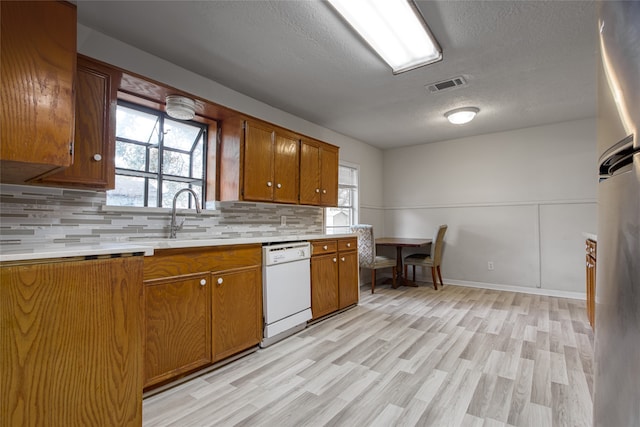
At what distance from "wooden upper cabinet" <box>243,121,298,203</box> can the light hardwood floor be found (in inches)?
54.0

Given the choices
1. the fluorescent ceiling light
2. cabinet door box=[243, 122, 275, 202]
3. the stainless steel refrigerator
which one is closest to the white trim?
cabinet door box=[243, 122, 275, 202]

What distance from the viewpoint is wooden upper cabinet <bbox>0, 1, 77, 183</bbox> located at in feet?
4.11

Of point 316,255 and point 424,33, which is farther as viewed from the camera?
point 316,255

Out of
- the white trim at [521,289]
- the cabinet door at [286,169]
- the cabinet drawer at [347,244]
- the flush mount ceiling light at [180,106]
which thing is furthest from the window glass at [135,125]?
the white trim at [521,289]

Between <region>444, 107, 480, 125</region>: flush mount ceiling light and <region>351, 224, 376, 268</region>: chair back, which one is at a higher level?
<region>444, 107, 480, 125</region>: flush mount ceiling light

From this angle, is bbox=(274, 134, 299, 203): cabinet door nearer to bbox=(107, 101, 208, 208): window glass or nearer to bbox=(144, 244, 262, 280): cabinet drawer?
bbox=(107, 101, 208, 208): window glass

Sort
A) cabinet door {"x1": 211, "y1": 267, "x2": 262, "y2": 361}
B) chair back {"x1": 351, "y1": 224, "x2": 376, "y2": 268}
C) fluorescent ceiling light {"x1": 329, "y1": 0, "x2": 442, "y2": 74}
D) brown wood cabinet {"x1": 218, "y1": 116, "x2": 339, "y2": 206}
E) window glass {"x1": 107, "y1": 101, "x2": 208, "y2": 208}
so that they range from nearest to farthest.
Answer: fluorescent ceiling light {"x1": 329, "y1": 0, "x2": 442, "y2": 74} < cabinet door {"x1": 211, "y1": 267, "x2": 262, "y2": 361} < window glass {"x1": 107, "y1": 101, "x2": 208, "y2": 208} < brown wood cabinet {"x1": 218, "y1": 116, "x2": 339, "y2": 206} < chair back {"x1": 351, "y1": 224, "x2": 376, "y2": 268}

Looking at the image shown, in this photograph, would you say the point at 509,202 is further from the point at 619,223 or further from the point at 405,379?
the point at 619,223

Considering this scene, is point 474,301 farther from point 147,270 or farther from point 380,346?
point 147,270

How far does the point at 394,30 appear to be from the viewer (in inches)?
80.7

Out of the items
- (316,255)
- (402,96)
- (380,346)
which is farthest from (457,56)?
(380,346)

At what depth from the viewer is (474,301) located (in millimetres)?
3789

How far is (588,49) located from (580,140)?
2171 mm

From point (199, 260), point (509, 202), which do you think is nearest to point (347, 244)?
point (199, 260)
